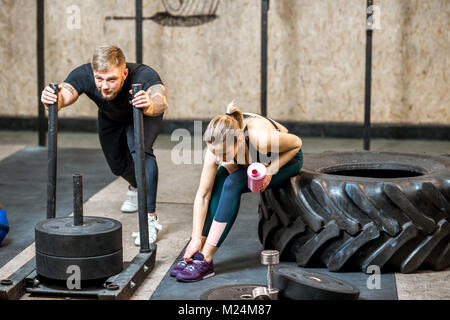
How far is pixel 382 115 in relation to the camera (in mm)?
6191

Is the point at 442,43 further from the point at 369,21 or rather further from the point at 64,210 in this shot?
the point at 64,210

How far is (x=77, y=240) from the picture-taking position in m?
2.73

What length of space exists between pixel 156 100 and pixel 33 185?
70.9 inches

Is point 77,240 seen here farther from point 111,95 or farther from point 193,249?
point 111,95

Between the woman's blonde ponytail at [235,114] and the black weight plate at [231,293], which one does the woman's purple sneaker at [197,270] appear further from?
the woman's blonde ponytail at [235,114]

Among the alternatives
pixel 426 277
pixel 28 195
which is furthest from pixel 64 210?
pixel 426 277

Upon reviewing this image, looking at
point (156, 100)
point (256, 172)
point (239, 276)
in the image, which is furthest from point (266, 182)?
point (156, 100)

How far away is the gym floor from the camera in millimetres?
2939

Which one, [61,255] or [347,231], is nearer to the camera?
[61,255]

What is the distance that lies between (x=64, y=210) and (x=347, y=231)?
178cm

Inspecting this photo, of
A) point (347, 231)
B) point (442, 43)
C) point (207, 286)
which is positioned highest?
point (442, 43)

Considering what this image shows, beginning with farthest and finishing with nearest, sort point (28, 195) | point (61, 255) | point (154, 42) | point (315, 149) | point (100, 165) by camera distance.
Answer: point (154, 42)
point (315, 149)
point (100, 165)
point (28, 195)
point (61, 255)

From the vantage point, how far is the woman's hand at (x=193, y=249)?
306 centimetres

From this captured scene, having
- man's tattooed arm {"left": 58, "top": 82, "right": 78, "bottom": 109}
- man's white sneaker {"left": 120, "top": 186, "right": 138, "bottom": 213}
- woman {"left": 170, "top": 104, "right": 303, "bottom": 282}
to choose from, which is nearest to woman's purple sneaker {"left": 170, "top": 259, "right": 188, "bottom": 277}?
woman {"left": 170, "top": 104, "right": 303, "bottom": 282}
